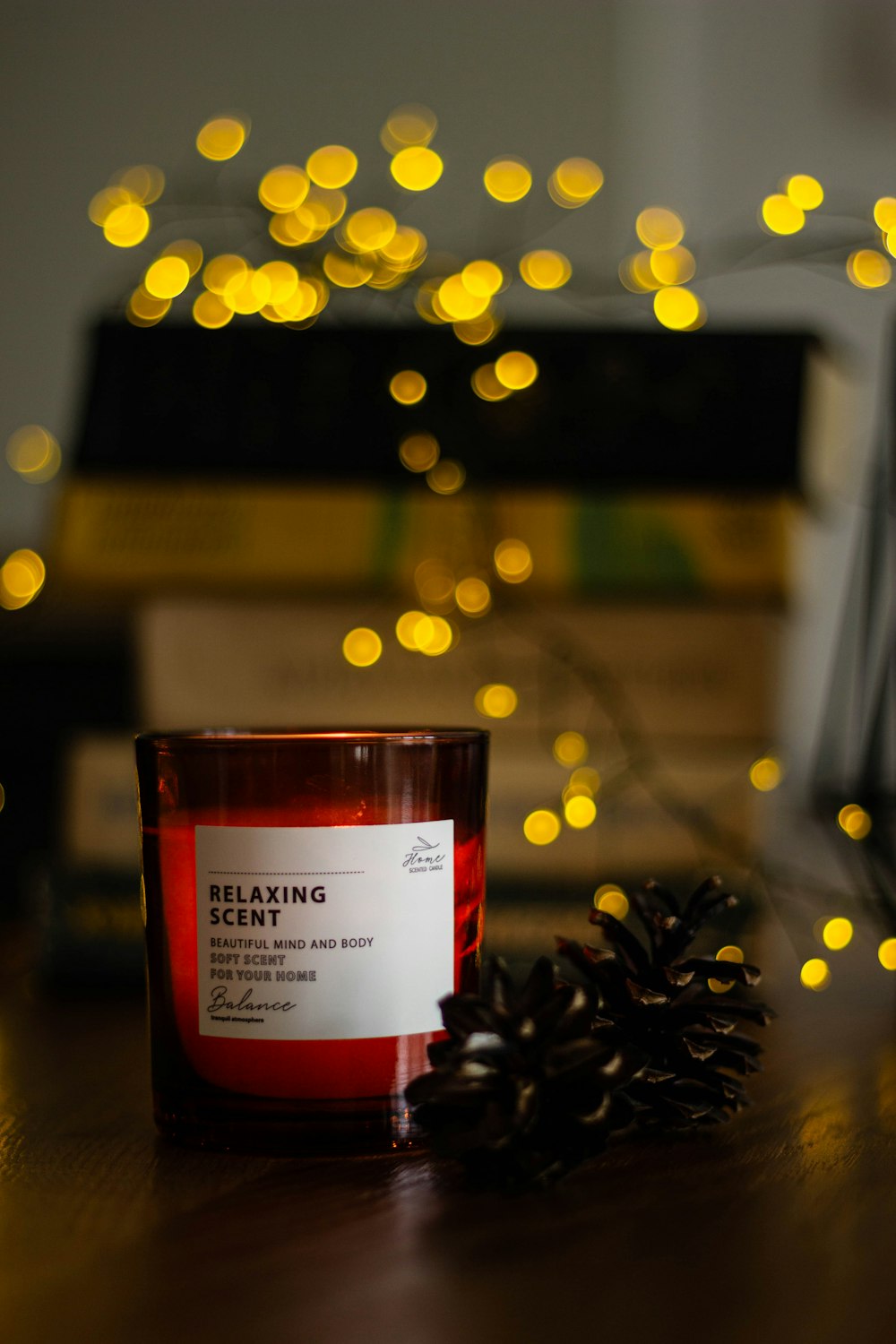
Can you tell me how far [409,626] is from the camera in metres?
0.60

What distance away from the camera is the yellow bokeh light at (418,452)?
23.9 inches

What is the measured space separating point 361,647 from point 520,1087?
35 cm

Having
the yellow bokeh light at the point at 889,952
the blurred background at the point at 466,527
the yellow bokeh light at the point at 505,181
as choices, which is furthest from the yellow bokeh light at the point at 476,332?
the yellow bokeh light at the point at 889,952

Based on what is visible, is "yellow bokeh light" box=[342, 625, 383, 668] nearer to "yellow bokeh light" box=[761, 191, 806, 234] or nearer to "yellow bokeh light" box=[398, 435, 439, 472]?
"yellow bokeh light" box=[398, 435, 439, 472]

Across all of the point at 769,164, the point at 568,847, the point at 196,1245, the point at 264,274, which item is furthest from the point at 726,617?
the point at 769,164

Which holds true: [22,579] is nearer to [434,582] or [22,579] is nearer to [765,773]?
[434,582]

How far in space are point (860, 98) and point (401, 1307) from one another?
1468 millimetres

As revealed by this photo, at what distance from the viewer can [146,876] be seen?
0.33m

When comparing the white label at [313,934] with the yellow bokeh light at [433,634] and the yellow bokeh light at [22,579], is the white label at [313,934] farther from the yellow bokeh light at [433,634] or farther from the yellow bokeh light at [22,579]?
the yellow bokeh light at [22,579]

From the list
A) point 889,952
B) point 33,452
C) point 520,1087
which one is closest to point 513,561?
point 889,952

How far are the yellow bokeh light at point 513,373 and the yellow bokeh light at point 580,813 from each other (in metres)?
0.20

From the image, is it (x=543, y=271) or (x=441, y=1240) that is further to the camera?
(x=543, y=271)

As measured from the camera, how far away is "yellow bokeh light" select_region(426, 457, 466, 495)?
60cm

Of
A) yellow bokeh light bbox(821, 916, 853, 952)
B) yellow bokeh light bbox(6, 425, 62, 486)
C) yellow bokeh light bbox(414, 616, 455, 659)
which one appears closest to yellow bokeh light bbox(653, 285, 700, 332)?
yellow bokeh light bbox(414, 616, 455, 659)
